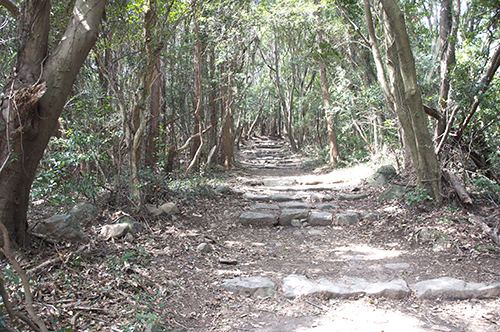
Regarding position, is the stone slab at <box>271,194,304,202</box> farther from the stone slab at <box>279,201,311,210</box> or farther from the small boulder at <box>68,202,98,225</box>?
the small boulder at <box>68,202,98,225</box>

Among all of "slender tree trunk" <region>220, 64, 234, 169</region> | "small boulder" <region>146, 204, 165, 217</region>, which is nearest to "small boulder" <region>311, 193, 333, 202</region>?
"small boulder" <region>146, 204, 165, 217</region>

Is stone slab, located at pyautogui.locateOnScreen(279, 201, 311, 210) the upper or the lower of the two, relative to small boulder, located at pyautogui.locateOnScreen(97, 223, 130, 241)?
lower

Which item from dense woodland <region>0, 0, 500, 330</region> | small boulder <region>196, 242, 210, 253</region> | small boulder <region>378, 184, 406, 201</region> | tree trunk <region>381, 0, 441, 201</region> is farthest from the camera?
small boulder <region>378, 184, 406, 201</region>

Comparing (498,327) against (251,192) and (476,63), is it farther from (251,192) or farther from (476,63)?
(251,192)

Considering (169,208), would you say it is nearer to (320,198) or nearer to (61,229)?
(61,229)

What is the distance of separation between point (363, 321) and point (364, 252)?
5.85 ft

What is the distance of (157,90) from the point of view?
700 centimetres

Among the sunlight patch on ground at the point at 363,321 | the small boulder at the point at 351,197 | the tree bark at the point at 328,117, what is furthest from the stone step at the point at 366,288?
the tree bark at the point at 328,117

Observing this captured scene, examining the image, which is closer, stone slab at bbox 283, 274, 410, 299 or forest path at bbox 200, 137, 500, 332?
forest path at bbox 200, 137, 500, 332

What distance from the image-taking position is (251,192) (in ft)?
25.1

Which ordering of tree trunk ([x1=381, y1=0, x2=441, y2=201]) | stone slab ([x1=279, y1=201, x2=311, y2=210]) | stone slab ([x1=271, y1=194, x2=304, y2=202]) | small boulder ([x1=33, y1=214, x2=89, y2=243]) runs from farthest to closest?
stone slab ([x1=271, y1=194, x2=304, y2=202]) → stone slab ([x1=279, y1=201, x2=311, y2=210]) → tree trunk ([x1=381, y1=0, x2=441, y2=201]) → small boulder ([x1=33, y1=214, x2=89, y2=243])

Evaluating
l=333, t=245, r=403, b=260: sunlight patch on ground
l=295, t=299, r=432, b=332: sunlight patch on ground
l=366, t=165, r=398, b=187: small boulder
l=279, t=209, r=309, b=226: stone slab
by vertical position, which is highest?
l=366, t=165, r=398, b=187: small boulder

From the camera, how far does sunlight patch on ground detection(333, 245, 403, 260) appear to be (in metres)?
4.31

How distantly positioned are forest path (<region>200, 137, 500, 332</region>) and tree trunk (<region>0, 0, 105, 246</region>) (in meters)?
2.17
